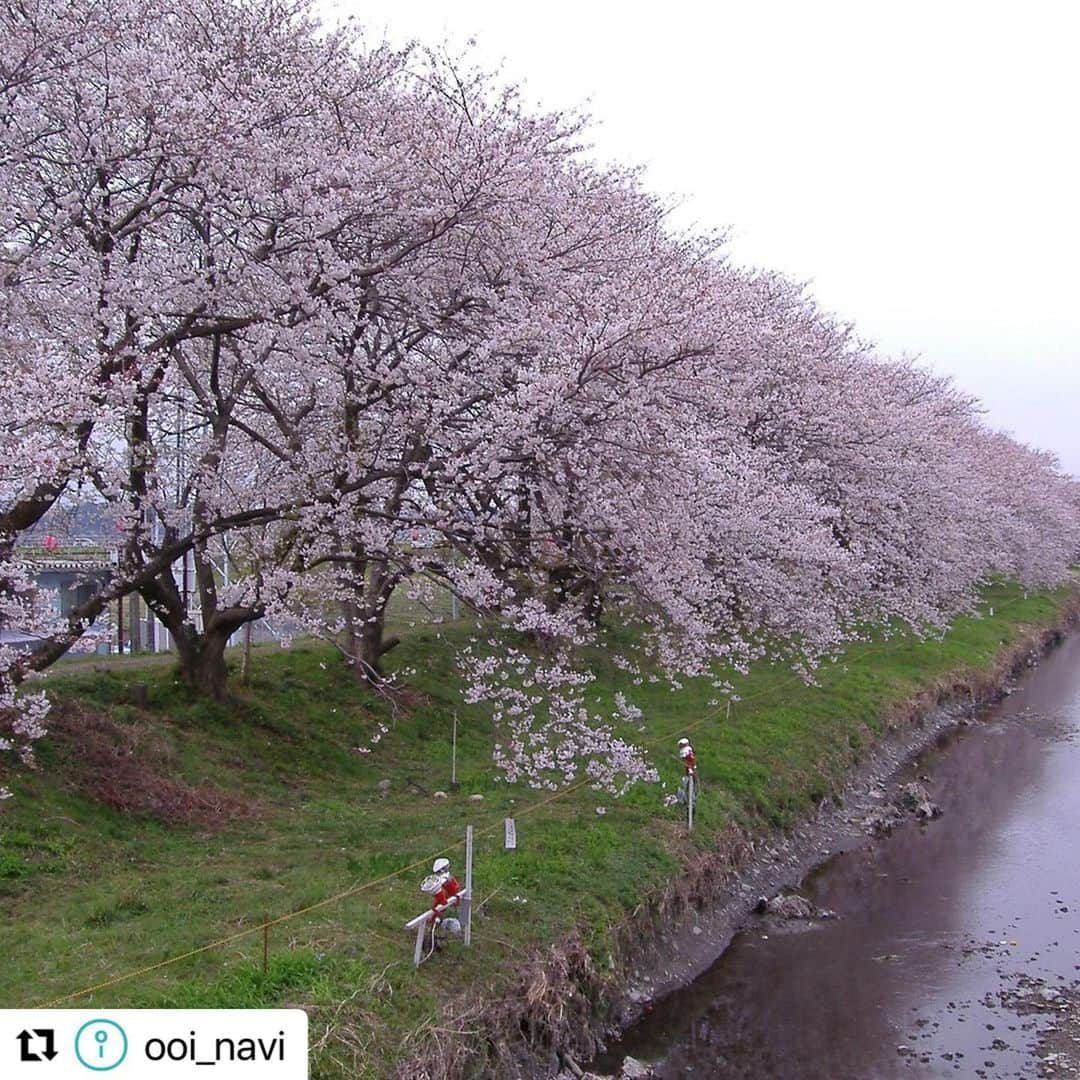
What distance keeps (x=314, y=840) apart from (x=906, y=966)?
6.64m

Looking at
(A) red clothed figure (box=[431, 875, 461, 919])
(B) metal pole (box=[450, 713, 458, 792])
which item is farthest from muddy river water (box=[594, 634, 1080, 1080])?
(B) metal pole (box=[450, 713, 458, 792])

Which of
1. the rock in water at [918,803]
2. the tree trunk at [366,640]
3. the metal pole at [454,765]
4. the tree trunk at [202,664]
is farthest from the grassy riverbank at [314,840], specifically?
the rock in water at [918,803]

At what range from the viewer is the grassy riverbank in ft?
25.3

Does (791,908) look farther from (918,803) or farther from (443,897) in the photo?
(443,897)

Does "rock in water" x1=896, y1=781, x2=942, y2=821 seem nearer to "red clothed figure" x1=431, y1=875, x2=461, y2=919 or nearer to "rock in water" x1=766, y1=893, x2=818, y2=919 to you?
"rock in water" x1=766, y1=893, x2=818, y2=919

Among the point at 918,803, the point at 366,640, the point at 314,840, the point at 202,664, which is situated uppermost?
the point at 366,640

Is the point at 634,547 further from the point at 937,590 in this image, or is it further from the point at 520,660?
the point at 937,590

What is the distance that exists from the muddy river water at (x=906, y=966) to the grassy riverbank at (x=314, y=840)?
49.0 inches

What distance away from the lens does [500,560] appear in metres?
10.7

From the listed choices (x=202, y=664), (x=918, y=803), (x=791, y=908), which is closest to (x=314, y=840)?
(x=202, y=664)

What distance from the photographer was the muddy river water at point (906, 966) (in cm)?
980

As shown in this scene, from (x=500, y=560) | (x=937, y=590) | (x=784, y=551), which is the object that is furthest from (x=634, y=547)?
(x=937, y=590)

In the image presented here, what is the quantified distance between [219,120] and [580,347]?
12.5 ft

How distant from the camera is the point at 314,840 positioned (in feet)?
36.3
